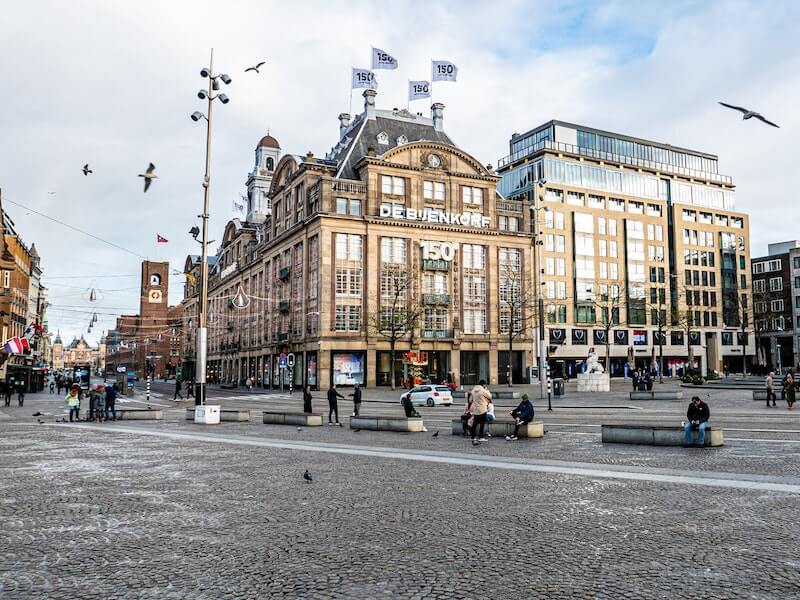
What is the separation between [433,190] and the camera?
6956 centimetres

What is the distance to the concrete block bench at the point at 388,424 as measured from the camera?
932 inches

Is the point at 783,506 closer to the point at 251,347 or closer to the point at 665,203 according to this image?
the point at 251,347

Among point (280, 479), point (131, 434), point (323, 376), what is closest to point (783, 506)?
point (280, 479)

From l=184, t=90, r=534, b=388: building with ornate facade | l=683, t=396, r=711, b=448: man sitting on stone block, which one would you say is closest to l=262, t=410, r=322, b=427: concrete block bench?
l=683, t=396, r=711, b=448: man sitting on stone block

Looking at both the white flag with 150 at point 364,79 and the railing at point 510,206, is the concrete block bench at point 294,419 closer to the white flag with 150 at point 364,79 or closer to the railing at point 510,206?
the white flag with 150 at point 364,79

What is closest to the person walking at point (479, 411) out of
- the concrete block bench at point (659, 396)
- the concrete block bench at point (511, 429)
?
the concrete block bench at point (511, 429)

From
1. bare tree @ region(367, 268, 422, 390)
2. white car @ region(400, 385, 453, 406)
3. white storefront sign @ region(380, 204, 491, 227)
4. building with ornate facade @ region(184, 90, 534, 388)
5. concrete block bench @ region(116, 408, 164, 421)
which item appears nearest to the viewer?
concrete block bench @ region(116, 408, 164, 421)

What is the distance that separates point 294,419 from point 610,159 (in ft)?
258

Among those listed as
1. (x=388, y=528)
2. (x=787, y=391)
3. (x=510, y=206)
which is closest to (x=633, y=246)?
(x=510, y=206)

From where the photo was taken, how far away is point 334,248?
Answer: 64625 millimetres

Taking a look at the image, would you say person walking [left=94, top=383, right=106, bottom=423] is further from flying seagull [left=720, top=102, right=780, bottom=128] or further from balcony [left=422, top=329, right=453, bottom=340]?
balcony [left=422, top=329, right=453, bottom=340]

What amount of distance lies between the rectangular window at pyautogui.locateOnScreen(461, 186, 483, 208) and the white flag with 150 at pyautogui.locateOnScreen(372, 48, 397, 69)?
47.3 feet

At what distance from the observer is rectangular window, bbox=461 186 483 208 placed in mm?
71250

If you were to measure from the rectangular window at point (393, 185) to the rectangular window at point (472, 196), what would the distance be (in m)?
7.05
